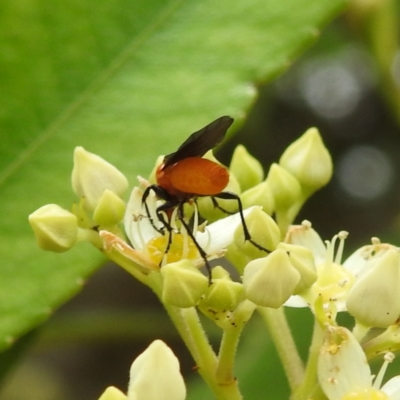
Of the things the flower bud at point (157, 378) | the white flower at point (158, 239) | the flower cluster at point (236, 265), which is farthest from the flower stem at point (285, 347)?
the flower bud at point (157, 378)

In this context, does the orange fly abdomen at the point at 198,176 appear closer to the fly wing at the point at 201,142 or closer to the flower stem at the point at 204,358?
the fly wing at the point at 201,142

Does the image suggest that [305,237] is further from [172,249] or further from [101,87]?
[101,87]

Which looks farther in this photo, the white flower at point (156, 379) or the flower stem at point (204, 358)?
the flower stem at point (204, 358)

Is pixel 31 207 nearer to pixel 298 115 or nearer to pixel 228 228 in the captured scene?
pixel 228 228

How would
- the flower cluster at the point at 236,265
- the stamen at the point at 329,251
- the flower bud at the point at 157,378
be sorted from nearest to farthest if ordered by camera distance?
the flower bud at the point at 157,378 < the flower cluster at the point at 236,265 < the stamen at the point at 329,251

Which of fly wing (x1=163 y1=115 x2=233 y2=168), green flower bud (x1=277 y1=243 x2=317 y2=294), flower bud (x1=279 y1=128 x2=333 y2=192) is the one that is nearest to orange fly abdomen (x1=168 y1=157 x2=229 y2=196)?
fly wing (x1=163 y1=115 x2=233 y2=168)

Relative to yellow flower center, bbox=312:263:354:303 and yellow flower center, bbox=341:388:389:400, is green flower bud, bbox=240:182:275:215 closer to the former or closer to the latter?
yellow flower center, bbox=312:263:354:303

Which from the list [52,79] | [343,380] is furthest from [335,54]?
[343,380]

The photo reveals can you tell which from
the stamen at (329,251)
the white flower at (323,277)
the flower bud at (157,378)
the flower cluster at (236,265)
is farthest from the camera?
the stamen at (329,251)
